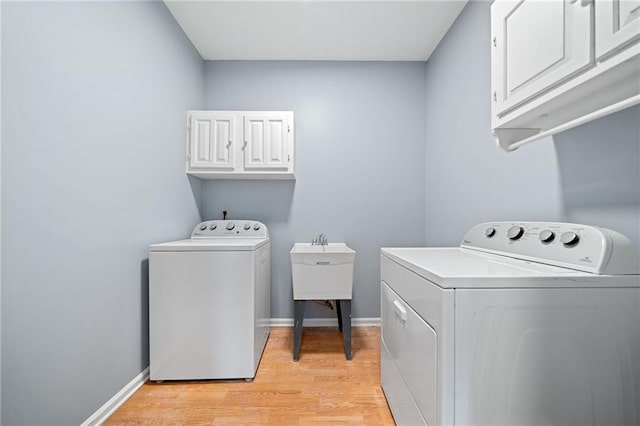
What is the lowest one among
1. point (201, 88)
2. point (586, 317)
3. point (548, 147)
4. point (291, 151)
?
point (586, 317)

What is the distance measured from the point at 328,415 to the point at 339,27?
2.60m

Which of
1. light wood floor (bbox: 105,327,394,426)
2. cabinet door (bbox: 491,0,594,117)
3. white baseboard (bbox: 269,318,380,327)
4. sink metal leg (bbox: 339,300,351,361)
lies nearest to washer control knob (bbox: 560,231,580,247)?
cabinet door (bbox: 491,0,594,117)

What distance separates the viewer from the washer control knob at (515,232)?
3.66 ft

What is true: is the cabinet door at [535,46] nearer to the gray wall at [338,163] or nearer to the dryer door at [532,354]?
the dryer door at [532,354]

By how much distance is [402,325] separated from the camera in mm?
1107

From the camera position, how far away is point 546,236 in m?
0.98

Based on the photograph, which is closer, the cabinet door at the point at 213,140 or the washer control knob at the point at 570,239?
the washer control knob at the point at 570,239

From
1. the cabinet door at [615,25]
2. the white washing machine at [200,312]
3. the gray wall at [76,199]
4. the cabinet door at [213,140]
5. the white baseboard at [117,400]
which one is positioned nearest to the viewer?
the cabinet door at [615,25]

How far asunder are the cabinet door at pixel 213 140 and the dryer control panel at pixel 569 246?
1983 millimetres

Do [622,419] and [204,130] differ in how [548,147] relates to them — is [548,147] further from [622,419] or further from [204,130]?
[204,130]

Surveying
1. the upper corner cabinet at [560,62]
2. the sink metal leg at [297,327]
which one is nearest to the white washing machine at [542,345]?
the upper corner cabinet at [560,62]

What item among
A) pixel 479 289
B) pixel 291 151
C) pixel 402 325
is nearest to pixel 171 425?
pixel 402 325

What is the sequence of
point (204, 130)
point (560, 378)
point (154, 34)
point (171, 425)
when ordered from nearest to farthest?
point (560, 378) → point (171, 425) → point (154, 34) → point (204, 130)

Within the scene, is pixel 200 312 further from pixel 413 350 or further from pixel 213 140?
pixel 213 140
